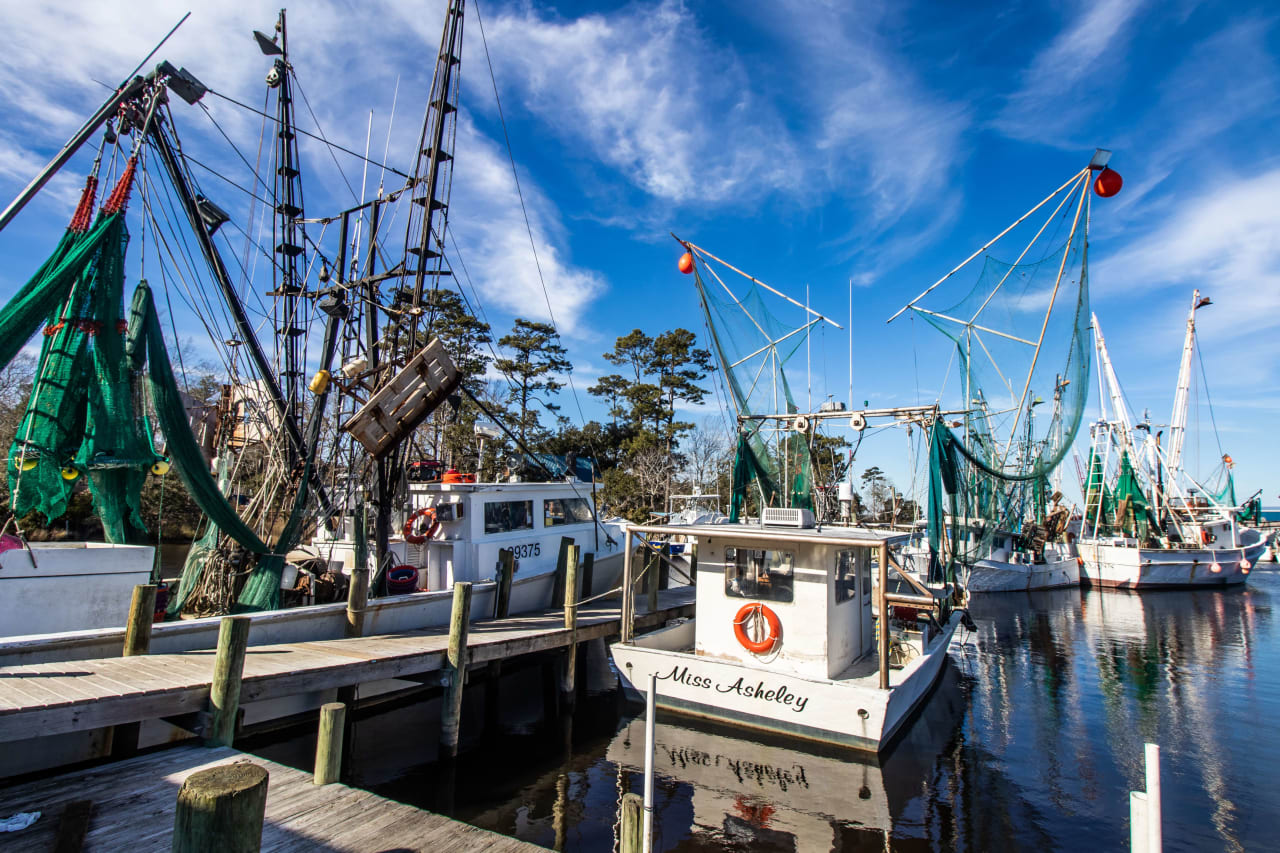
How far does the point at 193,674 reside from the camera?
23.0 feet

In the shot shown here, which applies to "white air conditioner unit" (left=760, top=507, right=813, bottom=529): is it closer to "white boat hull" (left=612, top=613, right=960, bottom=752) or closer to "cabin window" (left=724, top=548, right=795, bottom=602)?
"cabin window" (left=724, top=548, right=795, bottom=602)

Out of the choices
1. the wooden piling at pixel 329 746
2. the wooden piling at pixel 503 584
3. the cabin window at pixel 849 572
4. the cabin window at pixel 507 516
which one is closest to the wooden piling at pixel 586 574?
the cabin window at pixel 507 516

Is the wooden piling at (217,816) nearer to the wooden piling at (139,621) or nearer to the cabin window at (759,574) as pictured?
the wooden piling at (139,621)

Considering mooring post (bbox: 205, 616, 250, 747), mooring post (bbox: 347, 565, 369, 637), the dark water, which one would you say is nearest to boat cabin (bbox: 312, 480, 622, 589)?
mooring post (bbox: 347, 565, 369, 637)

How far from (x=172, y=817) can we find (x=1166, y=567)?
4169 centimetres

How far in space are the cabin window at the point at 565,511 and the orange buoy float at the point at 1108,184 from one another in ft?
40.4

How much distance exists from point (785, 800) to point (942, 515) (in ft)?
23.0

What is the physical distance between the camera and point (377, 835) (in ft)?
15.9

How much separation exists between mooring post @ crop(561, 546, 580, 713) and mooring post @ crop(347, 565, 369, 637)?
133 inches

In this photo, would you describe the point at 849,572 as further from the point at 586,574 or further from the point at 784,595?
→ the point at 586,574

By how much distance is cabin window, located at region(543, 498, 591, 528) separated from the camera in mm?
14492

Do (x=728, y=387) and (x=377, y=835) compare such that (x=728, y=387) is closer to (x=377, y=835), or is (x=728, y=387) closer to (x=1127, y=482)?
(x=377, y=835)

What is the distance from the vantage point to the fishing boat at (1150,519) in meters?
33.2

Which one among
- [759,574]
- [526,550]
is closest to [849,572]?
[759,574]
